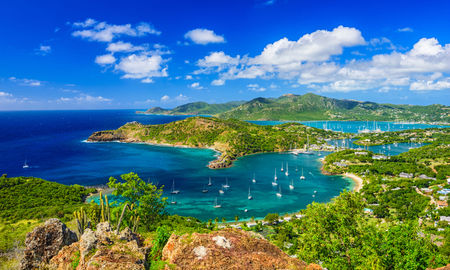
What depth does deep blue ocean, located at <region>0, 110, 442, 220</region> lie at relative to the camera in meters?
76.4

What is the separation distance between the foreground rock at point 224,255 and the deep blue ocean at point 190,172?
55090 mm

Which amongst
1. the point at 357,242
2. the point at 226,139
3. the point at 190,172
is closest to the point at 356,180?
the point at 190,172

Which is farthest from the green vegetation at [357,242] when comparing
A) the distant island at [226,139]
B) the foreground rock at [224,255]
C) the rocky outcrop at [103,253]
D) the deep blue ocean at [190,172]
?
the distant island at [226,139]

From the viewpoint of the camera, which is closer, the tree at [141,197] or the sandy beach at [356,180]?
the tree at [141,197]

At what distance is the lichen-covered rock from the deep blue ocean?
4967 centimetres

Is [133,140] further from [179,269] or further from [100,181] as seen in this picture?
[179,269]

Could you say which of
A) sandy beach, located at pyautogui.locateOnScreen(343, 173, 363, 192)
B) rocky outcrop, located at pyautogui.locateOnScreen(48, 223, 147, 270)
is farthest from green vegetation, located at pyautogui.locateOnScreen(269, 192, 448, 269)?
sandy beach, located at pyautogui.locateOnScreen(343, 173, 363, 192)

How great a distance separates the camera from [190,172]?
10938 centimetres

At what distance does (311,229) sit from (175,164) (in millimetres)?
105838

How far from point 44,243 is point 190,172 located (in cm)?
9117

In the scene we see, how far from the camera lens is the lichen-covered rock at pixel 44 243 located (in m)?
18.0

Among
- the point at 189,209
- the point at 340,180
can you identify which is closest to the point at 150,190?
the point at 189,209

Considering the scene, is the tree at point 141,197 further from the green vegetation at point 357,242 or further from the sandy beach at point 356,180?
the sandy beach at point 356,180

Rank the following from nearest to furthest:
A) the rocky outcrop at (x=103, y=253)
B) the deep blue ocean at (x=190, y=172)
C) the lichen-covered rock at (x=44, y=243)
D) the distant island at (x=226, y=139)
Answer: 1. the rocky outcrop at (x=103, y=253)
2. the lichen-covered rock at (x=44, y=243)
3. the deep blue ocean at (x=190, y=172)
4. the distant island at (x=226, y=139)
